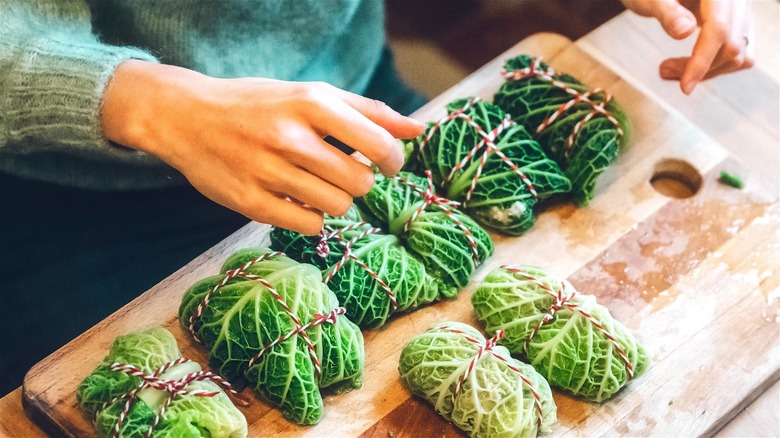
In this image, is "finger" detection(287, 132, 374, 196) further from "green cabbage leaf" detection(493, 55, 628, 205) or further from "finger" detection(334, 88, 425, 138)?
"green cabbage leaf" detection(493, 55, 628, 205)

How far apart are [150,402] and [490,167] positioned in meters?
1.29

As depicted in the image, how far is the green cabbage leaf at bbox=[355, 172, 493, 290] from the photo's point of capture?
252cm

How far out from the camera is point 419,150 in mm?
2766

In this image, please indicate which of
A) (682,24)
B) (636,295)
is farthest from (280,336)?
(682,24)

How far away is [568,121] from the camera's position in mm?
2828

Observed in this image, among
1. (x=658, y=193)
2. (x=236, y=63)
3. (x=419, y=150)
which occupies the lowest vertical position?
(x=658, y=193)

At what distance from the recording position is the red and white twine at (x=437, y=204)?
8.36 ft

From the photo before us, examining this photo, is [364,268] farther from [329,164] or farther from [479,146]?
[479,146]

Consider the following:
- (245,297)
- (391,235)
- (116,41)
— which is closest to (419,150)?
(391,235)

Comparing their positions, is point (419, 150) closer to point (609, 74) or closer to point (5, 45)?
point (609, 74)

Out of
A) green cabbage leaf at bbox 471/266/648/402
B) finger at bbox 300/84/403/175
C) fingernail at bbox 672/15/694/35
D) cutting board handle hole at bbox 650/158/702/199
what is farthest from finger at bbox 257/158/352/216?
cutting board handle hole at bbox 650/158/702/199

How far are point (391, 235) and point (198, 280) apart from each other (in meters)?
0.61

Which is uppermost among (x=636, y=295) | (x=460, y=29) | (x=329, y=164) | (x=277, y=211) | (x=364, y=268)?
(x=329, y=164)

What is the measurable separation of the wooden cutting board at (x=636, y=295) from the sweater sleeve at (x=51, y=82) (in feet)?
1.80
